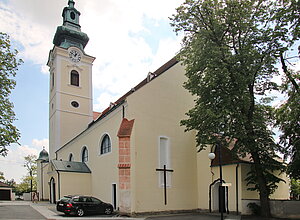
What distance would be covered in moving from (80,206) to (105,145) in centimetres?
666

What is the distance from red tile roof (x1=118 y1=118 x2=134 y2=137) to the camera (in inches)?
808

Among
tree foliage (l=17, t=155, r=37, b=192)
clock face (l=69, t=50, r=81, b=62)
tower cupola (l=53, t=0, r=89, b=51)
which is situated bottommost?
tree foliage (l=17, t=155, r=37, b=192)

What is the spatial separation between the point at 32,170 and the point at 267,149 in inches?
2272

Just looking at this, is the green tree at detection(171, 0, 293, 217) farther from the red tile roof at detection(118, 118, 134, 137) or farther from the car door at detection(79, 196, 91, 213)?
the car door at detection(79, 196, 91, 213)

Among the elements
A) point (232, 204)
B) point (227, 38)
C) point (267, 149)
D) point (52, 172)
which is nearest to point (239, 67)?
point (227, 38)

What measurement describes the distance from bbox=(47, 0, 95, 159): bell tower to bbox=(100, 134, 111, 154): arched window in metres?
14.7

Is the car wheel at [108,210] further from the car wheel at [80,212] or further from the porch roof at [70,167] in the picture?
the porch roof at [70,167]

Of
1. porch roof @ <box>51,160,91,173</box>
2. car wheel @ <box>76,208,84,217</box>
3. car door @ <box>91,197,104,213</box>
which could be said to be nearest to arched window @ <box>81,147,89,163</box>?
porch roof @ <box>51,160,91,173</box>

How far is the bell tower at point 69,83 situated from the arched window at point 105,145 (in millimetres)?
14674

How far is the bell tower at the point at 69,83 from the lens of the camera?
1534 inches

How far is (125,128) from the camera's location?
68.2 ft

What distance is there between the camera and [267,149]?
1847 centimetres

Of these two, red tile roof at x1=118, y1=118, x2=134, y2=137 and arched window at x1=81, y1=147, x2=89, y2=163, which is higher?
red tile roof at x1=118, y1=118, x2=134, y2=137

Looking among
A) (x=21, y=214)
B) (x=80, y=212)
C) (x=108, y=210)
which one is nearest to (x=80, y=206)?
(x=80, y=212)
